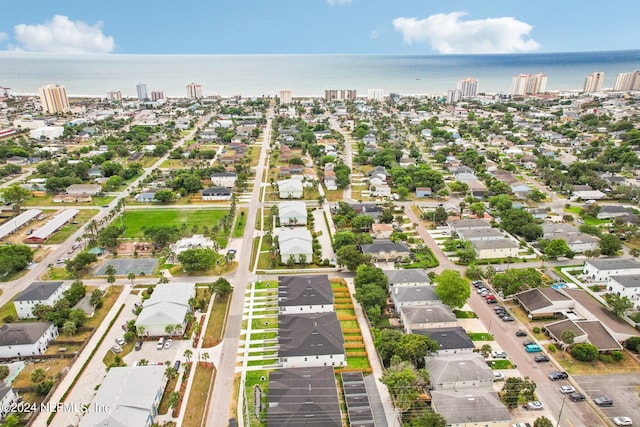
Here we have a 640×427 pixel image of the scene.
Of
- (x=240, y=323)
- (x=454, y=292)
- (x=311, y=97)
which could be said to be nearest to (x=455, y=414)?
(x=454, y=292)

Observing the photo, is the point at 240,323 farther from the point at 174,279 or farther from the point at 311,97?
the point at 311,97

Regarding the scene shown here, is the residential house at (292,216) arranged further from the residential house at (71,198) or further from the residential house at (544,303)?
the residential house at (71,198)

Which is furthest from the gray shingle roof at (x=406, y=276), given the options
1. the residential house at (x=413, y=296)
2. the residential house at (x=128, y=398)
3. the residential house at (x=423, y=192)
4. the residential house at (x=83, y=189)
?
the residential house at (x=83, y=189)

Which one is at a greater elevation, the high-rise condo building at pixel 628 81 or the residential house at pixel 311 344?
the high-rise condo building at pixel 628 81

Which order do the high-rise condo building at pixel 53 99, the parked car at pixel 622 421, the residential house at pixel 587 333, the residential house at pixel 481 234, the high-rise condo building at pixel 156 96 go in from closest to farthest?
the parked car at pixel 622 421 < the residential house at pixel 587 333 < the residential house at pixel 481 234 < the high-rise condo building at pixel 53 99 < the high-rise condo building at pixel 156 96

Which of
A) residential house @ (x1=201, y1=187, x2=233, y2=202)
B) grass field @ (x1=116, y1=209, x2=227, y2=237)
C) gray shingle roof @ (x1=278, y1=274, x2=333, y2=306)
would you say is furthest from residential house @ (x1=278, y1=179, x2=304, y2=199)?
gray shingle roof @ (x1=278, y1=274, x2=333, y2=306)

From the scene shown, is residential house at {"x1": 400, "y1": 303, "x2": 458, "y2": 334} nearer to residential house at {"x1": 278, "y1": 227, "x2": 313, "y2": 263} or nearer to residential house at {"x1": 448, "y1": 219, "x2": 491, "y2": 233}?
residential house at {"x1": 278, "y1": 227, "x2": 313, "y2": 263}
